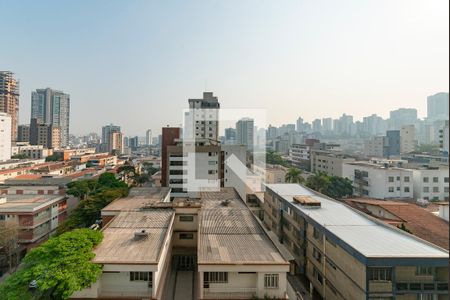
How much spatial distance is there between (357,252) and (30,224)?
19.3 metres

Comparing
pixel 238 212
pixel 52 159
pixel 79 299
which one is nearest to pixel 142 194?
pixel 238 212

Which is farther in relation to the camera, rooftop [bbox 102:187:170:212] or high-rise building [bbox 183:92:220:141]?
high-rise building [bbox 183:92:220:141]

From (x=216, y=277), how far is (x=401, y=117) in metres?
121

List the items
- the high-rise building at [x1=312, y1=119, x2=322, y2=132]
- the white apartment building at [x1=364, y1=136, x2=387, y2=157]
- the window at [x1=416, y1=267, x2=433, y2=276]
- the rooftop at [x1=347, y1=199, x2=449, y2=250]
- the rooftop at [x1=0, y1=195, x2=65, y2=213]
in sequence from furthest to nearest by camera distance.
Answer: the high-rise building at [x1=312, y1=119, x2=322, y2=132] < the white apartment building at [x1=364, y1=136, x2=387, y2=157] < the rooftop at [x1=0, y1=195, x2=65, y2=213] < the rooftop at [x1=347, y1=199, x2=449, y2=250] < the window at [x1=416, y1=267, x2=433, y2=276]

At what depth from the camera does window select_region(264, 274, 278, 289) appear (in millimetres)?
9539

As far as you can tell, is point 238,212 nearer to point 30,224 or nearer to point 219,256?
point 219,256

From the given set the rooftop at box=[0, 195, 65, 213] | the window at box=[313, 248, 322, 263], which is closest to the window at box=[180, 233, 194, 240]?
the window at box=[313, 248, 322, 263]

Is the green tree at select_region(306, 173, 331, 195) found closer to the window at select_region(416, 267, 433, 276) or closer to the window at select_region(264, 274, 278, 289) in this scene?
the window at select_region(416, 267, 433, 276)

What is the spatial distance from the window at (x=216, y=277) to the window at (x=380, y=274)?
180 inches

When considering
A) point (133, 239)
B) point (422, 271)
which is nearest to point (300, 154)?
point (422, 271)

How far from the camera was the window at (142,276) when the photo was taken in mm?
9836

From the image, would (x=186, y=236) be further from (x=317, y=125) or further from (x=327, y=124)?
(x=327, y=124)

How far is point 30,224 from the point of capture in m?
19.2

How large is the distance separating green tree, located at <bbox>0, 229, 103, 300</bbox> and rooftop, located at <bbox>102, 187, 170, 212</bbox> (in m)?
7.01
